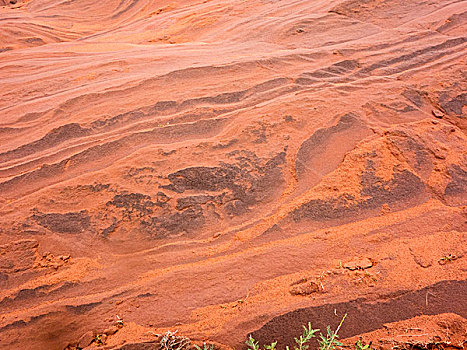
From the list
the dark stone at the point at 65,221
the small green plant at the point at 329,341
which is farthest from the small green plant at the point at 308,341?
the dark stone at the point at 65,221

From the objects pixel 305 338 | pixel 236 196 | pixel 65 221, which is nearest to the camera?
pixel 305 338

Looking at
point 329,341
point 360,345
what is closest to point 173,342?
point 329,341

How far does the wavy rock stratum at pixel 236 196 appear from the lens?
147 centimetres

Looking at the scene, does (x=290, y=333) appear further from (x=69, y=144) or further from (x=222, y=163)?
(x=69, y=144)

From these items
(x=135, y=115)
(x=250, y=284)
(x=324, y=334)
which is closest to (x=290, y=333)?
(x=324, y=334)

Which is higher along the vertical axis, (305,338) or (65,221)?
(65,221)

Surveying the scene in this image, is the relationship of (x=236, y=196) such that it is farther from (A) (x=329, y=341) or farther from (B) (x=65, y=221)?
(B) (x=65, y=221)

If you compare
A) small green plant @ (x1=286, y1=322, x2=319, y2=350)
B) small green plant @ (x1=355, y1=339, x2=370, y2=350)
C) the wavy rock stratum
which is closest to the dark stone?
the wavy rock stratum

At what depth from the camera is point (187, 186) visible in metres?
2.00

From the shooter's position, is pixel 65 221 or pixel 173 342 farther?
pixel 65 221

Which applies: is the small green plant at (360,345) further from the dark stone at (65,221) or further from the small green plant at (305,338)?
the dark stone at (65,221)

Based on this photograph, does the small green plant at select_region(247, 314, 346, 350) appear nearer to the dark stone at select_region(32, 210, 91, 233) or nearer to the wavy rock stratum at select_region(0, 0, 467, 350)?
the wavy rock stratum at select_region(0, 0, 467, 350)

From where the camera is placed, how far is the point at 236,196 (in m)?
1.96

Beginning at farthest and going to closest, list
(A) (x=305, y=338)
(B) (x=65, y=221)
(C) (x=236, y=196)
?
1. (C) (x=236, y=196)
2. (B) (x=65, y=221)
3. (A) (x=305, y=338)
